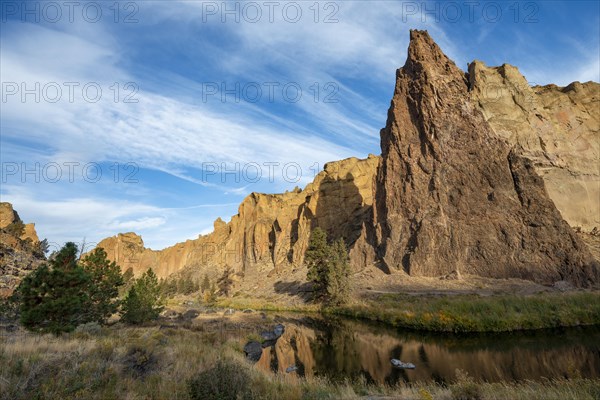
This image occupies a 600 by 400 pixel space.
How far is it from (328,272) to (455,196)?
28.6m

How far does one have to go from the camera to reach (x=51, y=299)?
1677 cm

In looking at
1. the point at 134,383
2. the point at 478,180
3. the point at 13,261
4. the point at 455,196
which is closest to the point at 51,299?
the point at 134,383

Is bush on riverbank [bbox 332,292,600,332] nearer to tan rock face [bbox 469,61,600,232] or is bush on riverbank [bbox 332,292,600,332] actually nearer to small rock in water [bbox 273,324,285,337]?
small rock in water [bbox 273,324,285,337]

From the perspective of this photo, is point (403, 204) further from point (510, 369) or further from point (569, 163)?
point (510, 369)

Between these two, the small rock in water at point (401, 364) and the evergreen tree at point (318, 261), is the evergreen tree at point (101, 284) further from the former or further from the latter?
the evergreen tree at point (318, 261)

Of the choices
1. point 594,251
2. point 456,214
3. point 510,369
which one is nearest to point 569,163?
point 594,251

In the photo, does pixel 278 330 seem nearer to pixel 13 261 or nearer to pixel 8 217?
pixel 13 261

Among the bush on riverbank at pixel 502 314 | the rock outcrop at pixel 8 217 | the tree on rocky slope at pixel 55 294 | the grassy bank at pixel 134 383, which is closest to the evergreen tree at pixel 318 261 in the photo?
the bush on riverbank at pixel 502 314

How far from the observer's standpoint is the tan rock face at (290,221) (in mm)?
95750

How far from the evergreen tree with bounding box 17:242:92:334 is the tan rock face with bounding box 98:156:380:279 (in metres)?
56.4

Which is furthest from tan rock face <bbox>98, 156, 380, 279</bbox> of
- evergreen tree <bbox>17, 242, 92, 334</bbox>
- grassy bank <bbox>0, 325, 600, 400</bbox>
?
grassy bank <bbox>0, 325, 600, 400</bbox>

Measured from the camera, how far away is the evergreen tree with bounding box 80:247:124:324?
83.0 feet

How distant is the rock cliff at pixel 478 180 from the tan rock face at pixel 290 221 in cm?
111

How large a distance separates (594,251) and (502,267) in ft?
68.9
